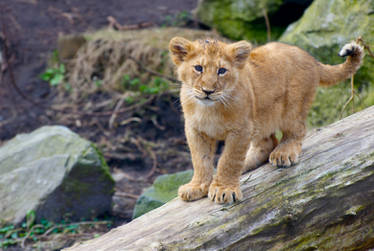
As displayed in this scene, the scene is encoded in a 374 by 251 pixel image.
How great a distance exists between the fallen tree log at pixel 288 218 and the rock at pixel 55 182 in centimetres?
260

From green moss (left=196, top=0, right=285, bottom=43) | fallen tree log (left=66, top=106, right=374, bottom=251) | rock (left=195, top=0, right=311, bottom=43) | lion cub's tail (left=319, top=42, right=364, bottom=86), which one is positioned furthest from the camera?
green moss (left=196, top=0, right=285, bottom=43)

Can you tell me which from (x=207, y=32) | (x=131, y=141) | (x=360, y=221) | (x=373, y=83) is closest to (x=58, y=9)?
(x=207, y=32)

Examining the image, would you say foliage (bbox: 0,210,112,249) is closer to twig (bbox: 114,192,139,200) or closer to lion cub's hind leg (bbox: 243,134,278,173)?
twig (bbox: 114,192,139,200)

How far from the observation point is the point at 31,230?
6703 mm

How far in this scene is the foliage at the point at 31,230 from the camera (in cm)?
659

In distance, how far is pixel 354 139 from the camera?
15.0ft

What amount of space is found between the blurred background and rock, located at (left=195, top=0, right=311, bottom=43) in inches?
1.0

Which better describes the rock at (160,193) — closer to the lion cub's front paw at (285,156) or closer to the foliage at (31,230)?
the foliage at (31,230)

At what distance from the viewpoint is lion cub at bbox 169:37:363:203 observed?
4375 millimetres

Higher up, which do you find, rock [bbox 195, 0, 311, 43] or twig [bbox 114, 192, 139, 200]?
rock [bbox 195, 0, 311, 43]

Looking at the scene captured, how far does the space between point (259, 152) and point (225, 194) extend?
1.14 m

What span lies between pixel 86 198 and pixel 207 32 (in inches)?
221

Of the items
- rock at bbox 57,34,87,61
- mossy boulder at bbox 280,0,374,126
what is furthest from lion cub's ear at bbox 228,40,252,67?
rock at bbox 57,34,87,61

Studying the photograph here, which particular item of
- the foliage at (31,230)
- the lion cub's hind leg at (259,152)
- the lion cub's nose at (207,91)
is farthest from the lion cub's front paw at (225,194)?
the foliage at (31,230)
